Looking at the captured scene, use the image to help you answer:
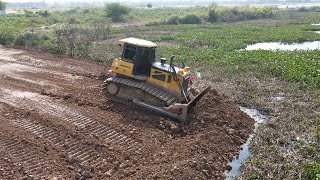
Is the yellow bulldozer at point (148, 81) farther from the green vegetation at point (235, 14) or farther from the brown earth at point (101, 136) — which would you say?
the green vegetation at point (235, 14)

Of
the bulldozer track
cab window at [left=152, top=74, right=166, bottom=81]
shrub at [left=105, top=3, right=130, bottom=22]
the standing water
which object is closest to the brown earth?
the standing water

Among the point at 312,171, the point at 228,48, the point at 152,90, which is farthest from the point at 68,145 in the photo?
the point at 228,48

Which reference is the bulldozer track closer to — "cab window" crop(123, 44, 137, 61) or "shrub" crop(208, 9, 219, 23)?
"cab window" crop(123, 44, 137, 61)

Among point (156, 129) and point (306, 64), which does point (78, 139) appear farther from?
point (306, 64)

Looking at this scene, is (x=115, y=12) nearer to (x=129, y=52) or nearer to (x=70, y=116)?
(x=129, y=52)

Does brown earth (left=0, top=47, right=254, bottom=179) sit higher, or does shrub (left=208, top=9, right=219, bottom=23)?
shrub (left=208, top=9, right=219, bottom=23)

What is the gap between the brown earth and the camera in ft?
30.4

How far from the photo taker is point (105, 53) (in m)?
26.1

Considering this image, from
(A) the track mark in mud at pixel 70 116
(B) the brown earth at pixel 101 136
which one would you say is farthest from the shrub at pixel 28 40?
(A) the track mark in mud at pixel 70 116

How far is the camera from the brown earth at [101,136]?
927cm

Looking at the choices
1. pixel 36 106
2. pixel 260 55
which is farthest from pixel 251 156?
pixel 260 55

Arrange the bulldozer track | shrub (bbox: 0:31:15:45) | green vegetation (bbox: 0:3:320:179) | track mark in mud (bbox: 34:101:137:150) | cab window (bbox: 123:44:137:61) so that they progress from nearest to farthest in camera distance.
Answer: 1. track mark in mud (bbox: 34:101:137:150)
2. the bulldozer track
3. green vegetation (bbox: 0:3:320:179)
4. cab window (bbox: 123:44:137:61)
5. shrub (bbox: 0:31:15:45)

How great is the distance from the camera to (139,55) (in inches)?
517

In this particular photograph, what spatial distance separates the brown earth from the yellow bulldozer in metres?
0.49
